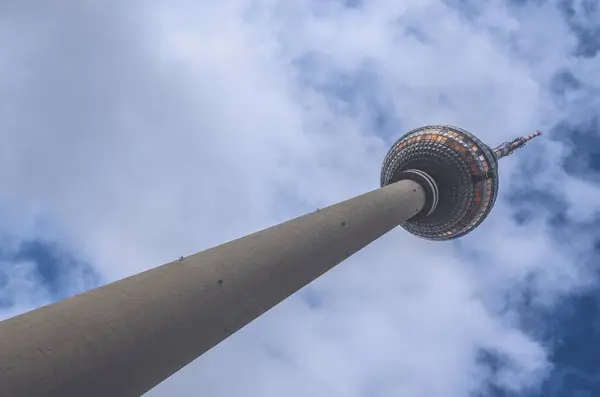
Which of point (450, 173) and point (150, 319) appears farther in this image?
point (450, 173)

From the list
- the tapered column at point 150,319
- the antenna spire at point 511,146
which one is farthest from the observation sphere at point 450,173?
the tapered column at point 150,319

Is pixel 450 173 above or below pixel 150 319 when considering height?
above

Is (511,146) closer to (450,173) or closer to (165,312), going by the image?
(450,173)

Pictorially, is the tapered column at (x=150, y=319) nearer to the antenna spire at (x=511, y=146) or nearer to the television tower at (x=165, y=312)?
the television tower at (x=165, y=312)

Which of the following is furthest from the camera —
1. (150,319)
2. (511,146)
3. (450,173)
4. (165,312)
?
(511,146)

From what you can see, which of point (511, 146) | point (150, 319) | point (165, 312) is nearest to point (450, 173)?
point (511, 146)

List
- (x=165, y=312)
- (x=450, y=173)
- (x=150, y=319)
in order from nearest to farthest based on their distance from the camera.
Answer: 1. (x=150, y=319)
2. (x=165, y=312)
3. (x=450, y=173)

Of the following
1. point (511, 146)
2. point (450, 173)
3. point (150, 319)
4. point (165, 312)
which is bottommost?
point (150, 319)
